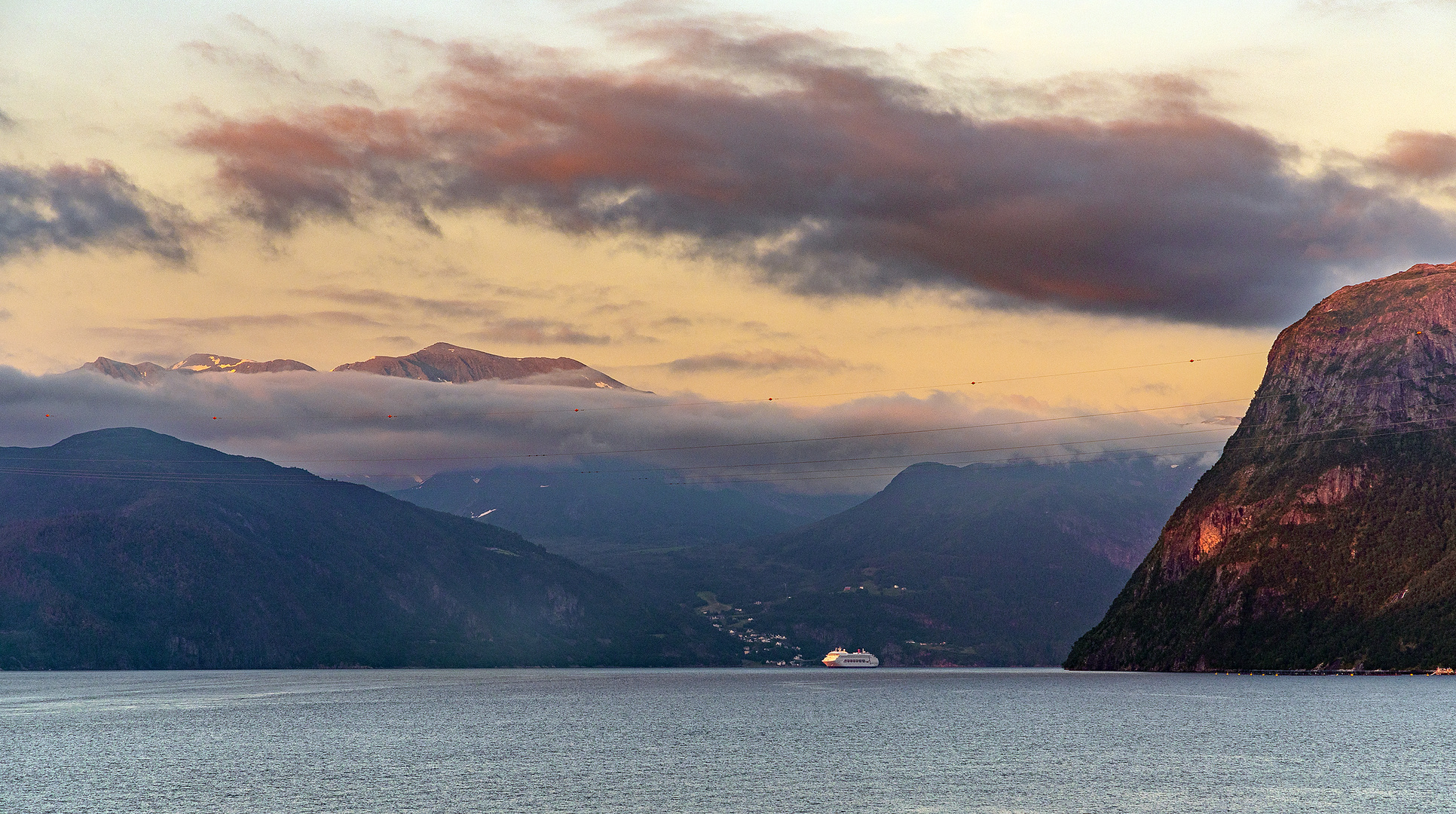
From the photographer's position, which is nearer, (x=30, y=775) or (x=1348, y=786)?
(x=1348, y=786)

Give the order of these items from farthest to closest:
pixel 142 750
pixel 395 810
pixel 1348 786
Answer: pixel 142 750 < pixel 1348 786 < pixel 395 810

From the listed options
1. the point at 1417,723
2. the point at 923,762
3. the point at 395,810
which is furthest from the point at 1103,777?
the point at 1417,723

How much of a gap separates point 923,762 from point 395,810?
196ft

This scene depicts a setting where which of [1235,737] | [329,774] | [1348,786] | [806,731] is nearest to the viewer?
[1348,786]

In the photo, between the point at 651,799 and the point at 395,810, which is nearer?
the point at 395,810

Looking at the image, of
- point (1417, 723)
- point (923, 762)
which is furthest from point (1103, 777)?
point (1417, 723)

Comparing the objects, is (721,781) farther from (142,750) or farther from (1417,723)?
(1417,723)

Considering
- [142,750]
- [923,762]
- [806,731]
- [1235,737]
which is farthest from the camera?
[806,731]

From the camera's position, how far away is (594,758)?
147m

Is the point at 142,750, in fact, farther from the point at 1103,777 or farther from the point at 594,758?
the point at 1103,777

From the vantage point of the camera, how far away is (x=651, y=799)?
11131 centimetres

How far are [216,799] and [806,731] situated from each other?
318ft

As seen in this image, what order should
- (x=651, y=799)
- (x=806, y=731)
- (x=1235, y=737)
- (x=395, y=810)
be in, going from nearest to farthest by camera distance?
(x=395, y=810), (x=651, y=799), (x=1235, y=737), (x=806, y=731)

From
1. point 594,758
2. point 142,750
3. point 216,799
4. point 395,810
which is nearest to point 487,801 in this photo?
point 395,810
